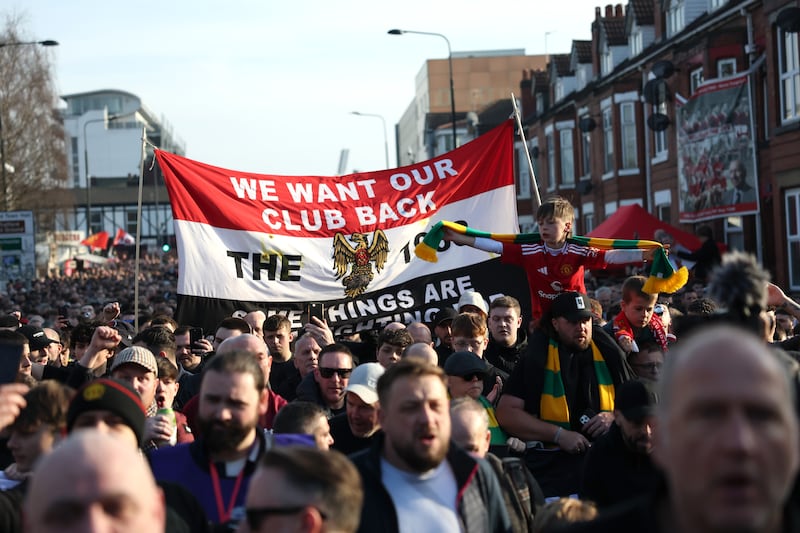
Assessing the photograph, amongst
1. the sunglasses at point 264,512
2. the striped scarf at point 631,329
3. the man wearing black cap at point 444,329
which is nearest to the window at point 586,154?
the man wearing black cap at point 444,329

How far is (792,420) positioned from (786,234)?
866 inches

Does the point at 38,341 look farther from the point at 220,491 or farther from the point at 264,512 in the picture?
the point at 264,512

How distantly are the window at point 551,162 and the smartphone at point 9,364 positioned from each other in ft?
136

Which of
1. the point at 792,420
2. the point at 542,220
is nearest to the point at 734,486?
the point at 792,420

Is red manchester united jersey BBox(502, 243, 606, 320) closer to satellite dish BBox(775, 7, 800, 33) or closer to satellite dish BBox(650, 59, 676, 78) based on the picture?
satellite dish BBox(775, 7, 800, 33)

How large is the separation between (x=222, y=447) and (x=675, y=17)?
2940cm

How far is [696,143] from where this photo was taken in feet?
85.9

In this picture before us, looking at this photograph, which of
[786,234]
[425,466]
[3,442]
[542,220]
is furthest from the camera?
[786,234]

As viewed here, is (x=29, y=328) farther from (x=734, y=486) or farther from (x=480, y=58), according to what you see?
(x=480, y=58)

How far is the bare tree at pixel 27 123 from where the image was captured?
4978 cm

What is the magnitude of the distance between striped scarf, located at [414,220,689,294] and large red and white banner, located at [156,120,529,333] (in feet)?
6.18

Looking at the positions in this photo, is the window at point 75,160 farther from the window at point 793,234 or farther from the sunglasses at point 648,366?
the sunglasses at point 648,366

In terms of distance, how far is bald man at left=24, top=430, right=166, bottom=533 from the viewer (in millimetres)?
2789

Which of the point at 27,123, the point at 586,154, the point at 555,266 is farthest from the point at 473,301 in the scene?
the point at 27,123
